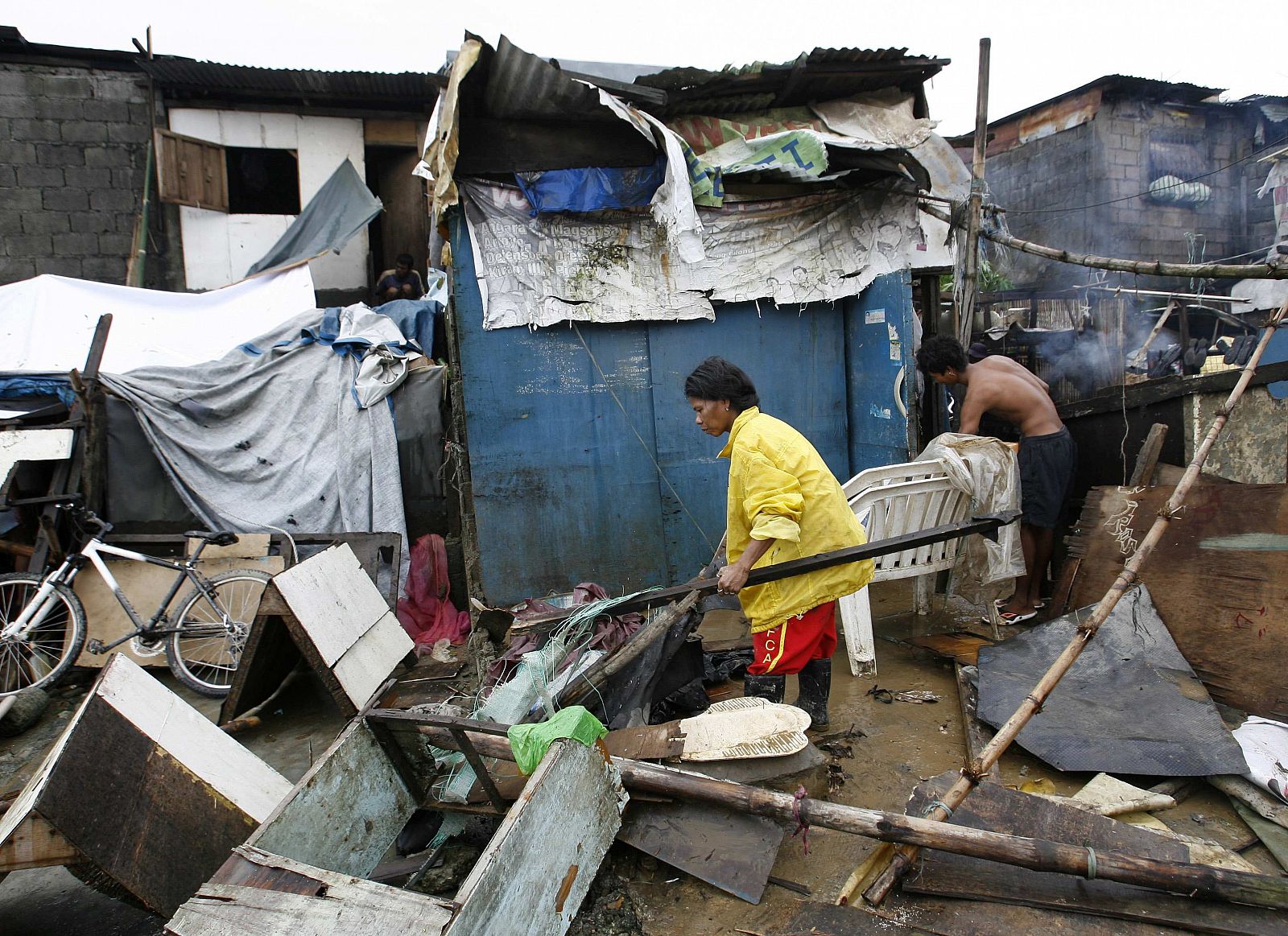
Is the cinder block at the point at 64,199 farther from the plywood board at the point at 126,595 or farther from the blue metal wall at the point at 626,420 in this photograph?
the blue metal wall at the point at 626,420

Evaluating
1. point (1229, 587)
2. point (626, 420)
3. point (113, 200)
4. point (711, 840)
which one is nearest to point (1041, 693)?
point (711, 840)

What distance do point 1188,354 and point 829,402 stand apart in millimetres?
6815

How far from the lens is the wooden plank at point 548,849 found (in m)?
1.87

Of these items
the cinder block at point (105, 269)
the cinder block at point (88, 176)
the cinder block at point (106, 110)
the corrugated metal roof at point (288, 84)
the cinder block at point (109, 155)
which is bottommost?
the cinder block at point (105, 269)

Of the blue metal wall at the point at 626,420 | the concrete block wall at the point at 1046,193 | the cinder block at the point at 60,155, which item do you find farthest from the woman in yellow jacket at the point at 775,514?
the concrete block wall at the point at 1046,193

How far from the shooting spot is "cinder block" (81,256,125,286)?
935cm

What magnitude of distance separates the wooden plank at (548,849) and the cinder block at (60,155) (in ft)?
35.0

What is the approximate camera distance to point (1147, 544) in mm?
3334

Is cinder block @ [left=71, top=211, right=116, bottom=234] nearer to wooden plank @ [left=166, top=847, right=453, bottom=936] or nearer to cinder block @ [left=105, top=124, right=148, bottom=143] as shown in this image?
cinder block @ [left=105, top=124, right=148, bottom=143]

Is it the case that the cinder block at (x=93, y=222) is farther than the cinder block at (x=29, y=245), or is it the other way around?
the cinder block at (x=93, y=222)

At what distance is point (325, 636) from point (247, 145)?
8.51 m

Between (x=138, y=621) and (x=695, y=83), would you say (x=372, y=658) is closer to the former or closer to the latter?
(x=138, y=621)

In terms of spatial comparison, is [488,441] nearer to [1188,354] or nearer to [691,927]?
[691,927]

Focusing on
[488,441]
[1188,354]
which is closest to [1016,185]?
[1188,354]
